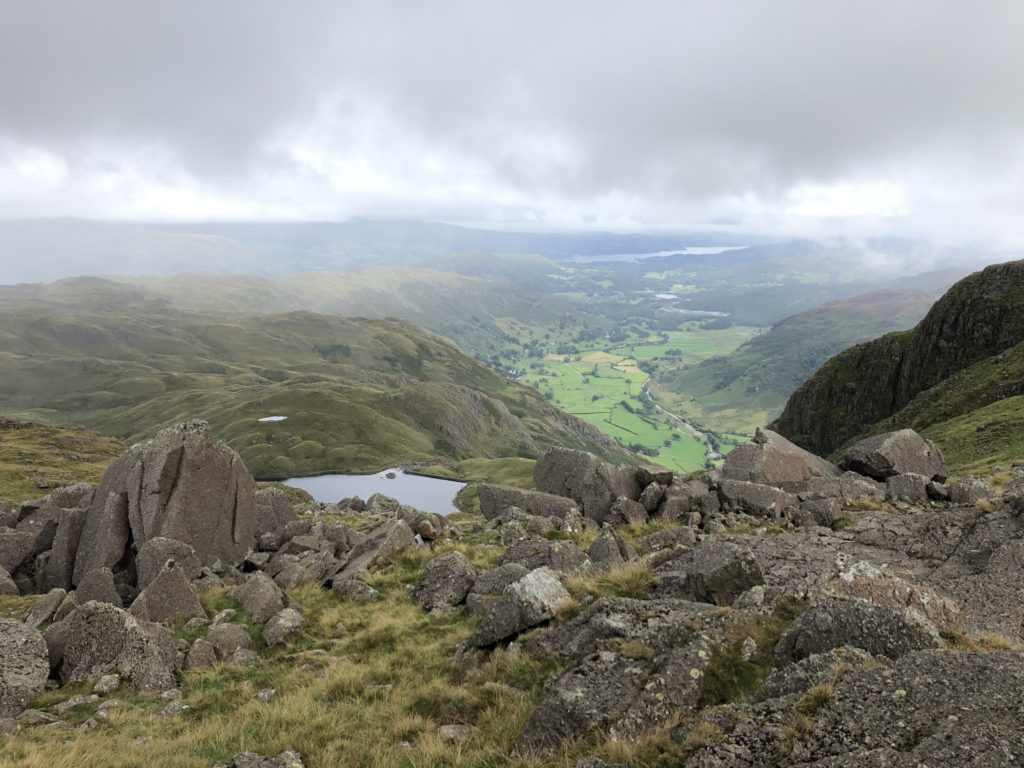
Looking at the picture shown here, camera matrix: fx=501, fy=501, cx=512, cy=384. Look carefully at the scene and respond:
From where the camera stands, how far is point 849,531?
2336 cm

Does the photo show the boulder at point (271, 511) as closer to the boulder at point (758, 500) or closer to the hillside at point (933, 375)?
the boulder at point (758, 500)

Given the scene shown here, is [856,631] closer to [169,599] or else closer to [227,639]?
[227,639]

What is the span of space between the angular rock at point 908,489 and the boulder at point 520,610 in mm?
25737

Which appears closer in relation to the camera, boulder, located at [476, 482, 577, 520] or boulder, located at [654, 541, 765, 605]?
boulder, located at [654, 541, 765, 605]

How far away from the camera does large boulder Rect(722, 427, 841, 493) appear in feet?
116

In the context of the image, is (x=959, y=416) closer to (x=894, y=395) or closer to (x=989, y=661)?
(x=894, y=395)

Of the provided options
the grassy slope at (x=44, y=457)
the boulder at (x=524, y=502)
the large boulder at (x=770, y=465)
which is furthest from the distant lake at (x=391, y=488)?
the large boulder at (x=770, y=465)

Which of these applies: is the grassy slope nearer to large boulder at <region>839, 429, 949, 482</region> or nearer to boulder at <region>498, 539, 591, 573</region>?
boulder at <region>498, 539, 591, 573</region>

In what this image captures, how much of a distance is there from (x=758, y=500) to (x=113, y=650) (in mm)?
31359

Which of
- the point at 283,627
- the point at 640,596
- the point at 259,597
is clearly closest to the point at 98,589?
the point at 259,597

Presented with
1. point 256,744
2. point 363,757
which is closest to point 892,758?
point 363,757

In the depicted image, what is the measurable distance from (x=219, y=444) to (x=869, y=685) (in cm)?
3654

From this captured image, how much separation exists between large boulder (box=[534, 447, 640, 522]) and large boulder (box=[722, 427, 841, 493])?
7.37 m

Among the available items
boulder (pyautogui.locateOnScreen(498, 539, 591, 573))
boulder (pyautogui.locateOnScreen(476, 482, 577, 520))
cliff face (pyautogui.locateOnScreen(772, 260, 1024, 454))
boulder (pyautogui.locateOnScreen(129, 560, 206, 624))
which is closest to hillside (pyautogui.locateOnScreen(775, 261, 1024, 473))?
cliff face (pyautogui.locateOnScreen(772, 260, 1024, 454))
